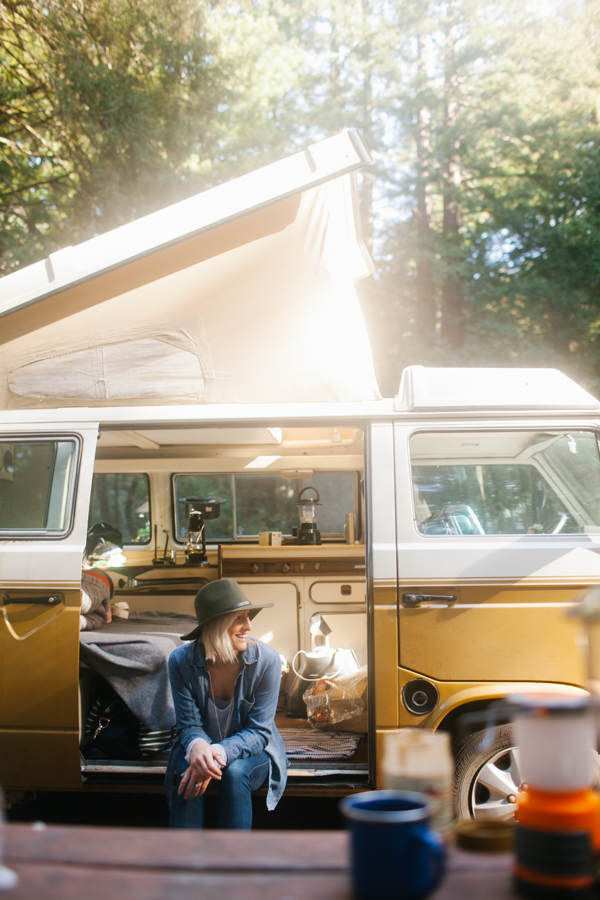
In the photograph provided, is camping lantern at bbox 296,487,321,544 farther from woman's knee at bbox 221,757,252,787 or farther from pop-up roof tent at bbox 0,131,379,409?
woman's knee at bbox 221,757,252,787

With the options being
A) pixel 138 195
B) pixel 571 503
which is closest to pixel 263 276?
pixel 571 503

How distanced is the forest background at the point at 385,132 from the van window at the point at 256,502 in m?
6.02

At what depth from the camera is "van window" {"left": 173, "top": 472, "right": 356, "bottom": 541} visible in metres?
6.73

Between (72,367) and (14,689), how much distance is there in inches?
70.4

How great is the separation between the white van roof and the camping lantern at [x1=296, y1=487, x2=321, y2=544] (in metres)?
2.95

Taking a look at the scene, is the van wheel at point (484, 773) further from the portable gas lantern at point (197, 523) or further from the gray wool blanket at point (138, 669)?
the portable gas lantern at point (197, 523)

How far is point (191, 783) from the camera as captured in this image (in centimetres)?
296

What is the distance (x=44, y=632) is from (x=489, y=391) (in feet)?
8.88

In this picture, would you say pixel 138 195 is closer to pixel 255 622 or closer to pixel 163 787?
pixel 255 622

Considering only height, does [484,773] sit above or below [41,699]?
below

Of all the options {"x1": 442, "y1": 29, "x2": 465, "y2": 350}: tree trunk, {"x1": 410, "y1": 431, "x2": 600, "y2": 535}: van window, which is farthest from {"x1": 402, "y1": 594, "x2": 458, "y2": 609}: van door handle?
{"x1": 442, "y1": 29, "x2": 465, "y2": 350}: tree trunk

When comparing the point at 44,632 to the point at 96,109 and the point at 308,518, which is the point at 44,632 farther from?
the point at 96,109

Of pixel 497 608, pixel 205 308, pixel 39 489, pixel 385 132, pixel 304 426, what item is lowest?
pixel 497 608

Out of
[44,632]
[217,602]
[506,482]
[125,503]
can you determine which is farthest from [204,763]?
[125,503]
